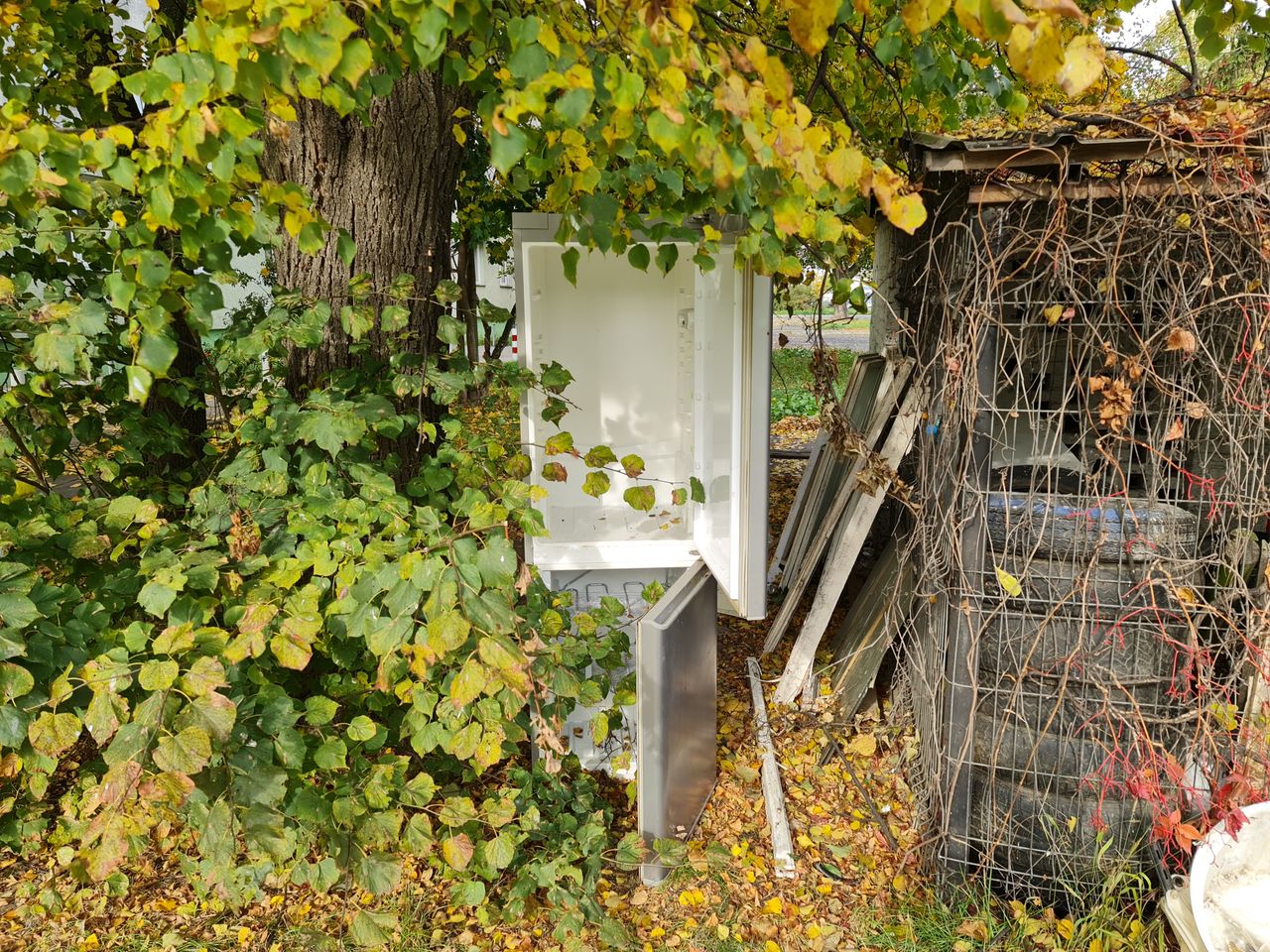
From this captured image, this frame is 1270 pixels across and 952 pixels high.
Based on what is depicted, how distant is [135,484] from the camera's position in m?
2.76

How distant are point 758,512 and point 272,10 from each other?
189 centimetres

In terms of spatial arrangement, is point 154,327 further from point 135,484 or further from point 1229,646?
point 1229,646

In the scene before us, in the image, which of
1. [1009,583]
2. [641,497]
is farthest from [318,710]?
[1009,583]

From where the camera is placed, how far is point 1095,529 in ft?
8.16

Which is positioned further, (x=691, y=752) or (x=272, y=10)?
(x=691, y=752)

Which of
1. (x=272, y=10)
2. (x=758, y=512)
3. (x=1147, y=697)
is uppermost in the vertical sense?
(x=272, y=10)

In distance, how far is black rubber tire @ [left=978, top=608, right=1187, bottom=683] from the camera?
2523mm

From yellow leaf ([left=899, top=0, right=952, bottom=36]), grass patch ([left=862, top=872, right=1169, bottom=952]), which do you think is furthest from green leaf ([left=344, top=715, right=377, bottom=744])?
yellow leaf ([left=899, top=0, right=952, bottom=36])

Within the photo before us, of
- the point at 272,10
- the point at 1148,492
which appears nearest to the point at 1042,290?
the point at 1148,492

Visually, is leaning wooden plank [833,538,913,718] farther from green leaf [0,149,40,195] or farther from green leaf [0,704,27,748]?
green leaf [0,149,40,195]

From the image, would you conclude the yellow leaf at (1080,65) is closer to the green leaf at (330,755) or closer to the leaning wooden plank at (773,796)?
the green leaf at (330,755)

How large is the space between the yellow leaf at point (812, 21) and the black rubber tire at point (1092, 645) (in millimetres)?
1827

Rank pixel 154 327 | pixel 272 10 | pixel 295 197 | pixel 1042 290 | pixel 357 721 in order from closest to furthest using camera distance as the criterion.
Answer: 1. pixel 272 10
2. pixel 154 327
3. pixel 295 197
4. pixel 357 721
5. pixel 1042 290

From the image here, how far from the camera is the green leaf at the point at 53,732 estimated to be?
1675mm
